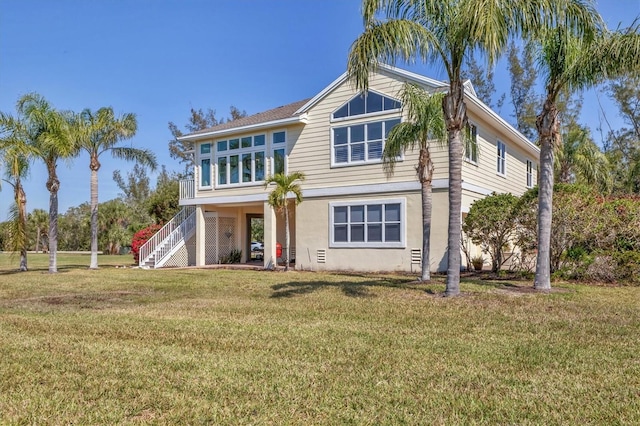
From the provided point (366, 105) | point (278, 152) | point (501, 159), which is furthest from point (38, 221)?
point (501, 159)

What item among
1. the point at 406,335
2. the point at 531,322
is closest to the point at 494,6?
the point at 531,322

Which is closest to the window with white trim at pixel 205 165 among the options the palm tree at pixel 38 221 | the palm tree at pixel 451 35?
the palm tree at pixel 451 35

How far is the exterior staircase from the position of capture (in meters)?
19.9

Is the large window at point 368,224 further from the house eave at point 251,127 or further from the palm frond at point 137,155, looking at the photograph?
the palm frond at point 137,155

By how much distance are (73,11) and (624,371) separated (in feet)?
54.3

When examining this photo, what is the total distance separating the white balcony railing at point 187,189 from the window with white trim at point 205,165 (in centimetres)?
57

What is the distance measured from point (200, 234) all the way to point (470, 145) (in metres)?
12.0

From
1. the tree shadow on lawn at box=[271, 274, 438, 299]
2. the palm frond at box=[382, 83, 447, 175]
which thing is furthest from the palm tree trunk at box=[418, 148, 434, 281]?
the tree shadow on lawn at box=[271, 274, 438, 299]

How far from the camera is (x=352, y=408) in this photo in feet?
12.0

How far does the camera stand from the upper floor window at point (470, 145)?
13.1 meters

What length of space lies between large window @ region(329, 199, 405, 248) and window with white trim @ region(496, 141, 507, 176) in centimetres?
581

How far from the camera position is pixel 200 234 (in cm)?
2072

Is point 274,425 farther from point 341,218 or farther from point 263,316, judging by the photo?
point 341,218

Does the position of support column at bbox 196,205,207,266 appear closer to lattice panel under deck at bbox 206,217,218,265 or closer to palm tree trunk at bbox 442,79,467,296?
lattice panel under deck at bbox 206,217,218,265
